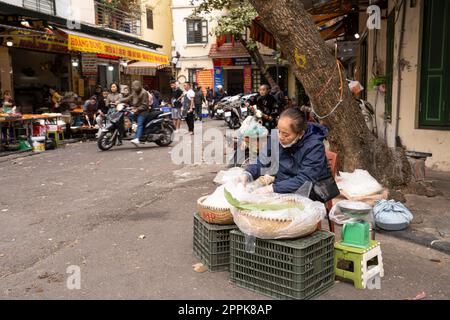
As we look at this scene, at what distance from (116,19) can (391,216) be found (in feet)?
73.6

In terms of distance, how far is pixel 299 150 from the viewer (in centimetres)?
390

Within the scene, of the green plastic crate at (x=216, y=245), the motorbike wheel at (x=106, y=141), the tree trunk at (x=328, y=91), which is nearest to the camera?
the green plastic crate at (x=216, y=245)

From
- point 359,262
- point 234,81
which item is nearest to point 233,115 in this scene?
point 359,262

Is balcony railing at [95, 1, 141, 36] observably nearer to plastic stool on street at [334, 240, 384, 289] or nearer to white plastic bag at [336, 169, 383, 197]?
white plastic bag at [336, 169, 383, 197]

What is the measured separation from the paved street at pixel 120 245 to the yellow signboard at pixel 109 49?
5954mm

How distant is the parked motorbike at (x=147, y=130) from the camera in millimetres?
12094

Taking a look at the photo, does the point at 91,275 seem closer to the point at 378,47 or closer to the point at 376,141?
the point at 376,141

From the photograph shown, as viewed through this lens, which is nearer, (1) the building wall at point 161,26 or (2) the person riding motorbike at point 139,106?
(2) the person riding motorbike at point 139,106

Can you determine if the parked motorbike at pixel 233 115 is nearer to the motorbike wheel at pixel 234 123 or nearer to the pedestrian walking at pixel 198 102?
the motorbike wheel at pixel 234 123

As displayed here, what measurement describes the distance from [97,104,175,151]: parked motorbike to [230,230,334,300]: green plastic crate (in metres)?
9.02

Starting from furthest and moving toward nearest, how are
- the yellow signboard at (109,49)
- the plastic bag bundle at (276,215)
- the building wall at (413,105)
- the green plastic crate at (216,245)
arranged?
the yellow signboard at (109,49)
the building wall at (413,105)
the green plastic crate at (216,245)
the plastic bag bundle at (276,215)

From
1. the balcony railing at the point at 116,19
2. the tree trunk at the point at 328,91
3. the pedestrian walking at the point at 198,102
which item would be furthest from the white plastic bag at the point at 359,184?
the balcony railing at the point at 116,19

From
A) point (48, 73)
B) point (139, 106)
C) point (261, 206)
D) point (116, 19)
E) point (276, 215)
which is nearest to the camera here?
point (276, 215)

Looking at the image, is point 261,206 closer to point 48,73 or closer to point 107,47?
point 107,47
